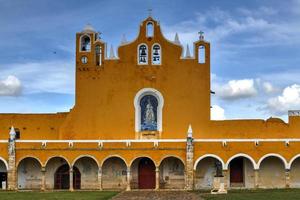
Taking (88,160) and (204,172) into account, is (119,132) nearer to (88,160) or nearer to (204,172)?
(88,160)

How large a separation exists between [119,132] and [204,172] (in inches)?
258

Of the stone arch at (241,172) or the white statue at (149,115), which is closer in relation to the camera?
the stone arch at (241,172)

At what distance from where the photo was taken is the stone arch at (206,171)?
39969 millimetres

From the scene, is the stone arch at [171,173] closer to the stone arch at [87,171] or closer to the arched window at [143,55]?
the stone arch at [87,171]

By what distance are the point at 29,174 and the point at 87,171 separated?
13.6 ft

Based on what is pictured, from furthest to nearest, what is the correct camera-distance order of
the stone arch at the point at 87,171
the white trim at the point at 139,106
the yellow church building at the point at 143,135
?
the white trim at the point at 139,106 < the stone arch at the point at 87,171 < the yellow church building at the point at 143,135

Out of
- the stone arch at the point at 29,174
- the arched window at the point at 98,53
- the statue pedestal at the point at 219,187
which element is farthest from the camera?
the arched window at the point at 98,53

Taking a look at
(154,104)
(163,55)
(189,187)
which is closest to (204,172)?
(189,187)

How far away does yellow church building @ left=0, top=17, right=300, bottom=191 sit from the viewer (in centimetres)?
3900

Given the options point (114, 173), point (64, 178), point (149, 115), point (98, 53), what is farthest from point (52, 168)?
point (98, 53)

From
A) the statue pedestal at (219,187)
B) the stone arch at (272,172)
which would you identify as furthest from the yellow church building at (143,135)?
the statue pedestal at (219,187)

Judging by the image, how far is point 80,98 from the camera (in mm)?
42125

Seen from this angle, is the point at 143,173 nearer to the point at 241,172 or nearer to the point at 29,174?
the point at 241,172

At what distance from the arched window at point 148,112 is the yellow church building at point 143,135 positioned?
0.07 m
